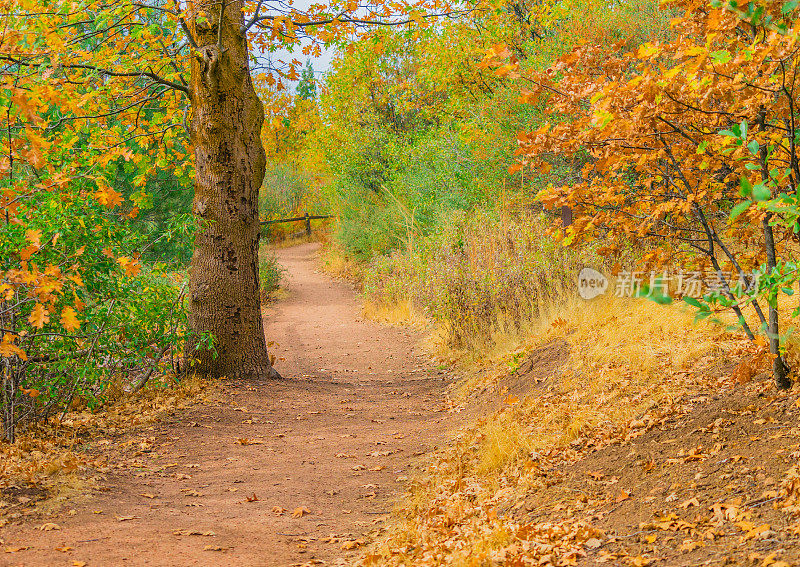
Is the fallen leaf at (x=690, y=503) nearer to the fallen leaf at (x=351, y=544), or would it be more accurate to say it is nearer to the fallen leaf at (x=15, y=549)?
the fallen leaf at (x=351, y=544)

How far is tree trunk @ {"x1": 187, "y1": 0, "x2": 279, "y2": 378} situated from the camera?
7.54 meters

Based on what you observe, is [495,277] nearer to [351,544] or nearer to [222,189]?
[222,189]

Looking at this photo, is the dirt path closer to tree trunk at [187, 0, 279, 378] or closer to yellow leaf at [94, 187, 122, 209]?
tree trunk at [187, 0, 279, 378]

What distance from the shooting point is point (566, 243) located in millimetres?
4426

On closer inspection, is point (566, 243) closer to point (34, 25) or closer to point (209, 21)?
point (209, 21)

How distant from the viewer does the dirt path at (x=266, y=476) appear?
3.62 m

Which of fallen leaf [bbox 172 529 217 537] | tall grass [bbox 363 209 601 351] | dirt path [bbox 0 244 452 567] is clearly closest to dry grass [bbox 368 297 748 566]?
dirt path [bbox 0 244 452 567]

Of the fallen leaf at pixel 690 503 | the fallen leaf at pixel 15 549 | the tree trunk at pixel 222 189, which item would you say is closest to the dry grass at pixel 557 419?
the fallen leaf at pixel 690 503

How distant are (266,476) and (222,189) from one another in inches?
142

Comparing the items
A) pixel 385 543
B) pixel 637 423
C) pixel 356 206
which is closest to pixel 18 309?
pixel 385 543

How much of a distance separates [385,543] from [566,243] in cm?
218

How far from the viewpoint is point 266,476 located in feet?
17.1

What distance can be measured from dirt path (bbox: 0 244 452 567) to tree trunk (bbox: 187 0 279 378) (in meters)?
0.59

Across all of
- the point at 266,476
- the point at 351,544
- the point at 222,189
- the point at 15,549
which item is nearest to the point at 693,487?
the point at 351,544
